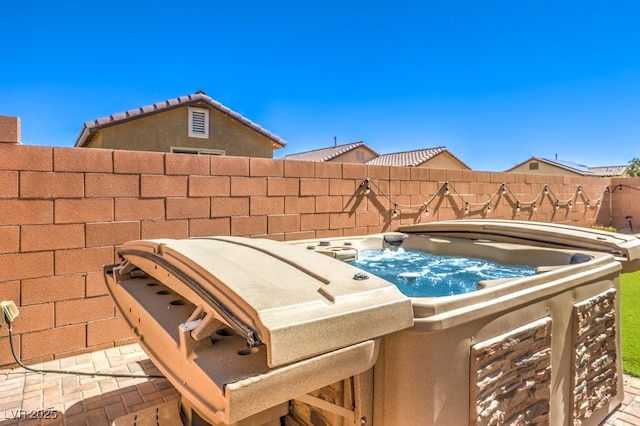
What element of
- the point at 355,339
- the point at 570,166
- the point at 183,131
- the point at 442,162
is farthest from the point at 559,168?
the point at 355,339

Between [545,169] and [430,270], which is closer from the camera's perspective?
[430,270]

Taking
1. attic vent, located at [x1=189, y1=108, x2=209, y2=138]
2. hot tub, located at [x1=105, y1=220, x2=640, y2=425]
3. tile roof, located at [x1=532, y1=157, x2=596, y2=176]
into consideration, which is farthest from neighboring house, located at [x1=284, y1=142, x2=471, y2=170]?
hot tub, located at [x1=105, y1=220, x2=640, y2=425]

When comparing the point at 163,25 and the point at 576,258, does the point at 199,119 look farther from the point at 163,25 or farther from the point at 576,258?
the point at 576,258

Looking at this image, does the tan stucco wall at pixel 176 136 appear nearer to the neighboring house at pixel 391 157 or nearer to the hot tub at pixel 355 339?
the neighboring house at pixel 391 157

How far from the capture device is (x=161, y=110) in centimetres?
1093

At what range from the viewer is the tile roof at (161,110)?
989 cm

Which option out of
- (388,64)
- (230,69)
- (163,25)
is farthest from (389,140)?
(163,25)

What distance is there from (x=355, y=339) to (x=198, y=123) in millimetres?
11639

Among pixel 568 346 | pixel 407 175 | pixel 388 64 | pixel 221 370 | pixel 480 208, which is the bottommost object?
pixel 568 346

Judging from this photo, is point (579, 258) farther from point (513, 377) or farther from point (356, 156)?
point (356, 156)

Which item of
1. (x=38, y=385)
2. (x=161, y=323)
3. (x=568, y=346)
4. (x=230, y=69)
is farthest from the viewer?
(x=230, y=69)

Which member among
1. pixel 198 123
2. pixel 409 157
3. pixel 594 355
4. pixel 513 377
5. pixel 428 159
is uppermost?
pixel 409 157

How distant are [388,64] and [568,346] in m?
13.6

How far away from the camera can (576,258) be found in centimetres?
327
